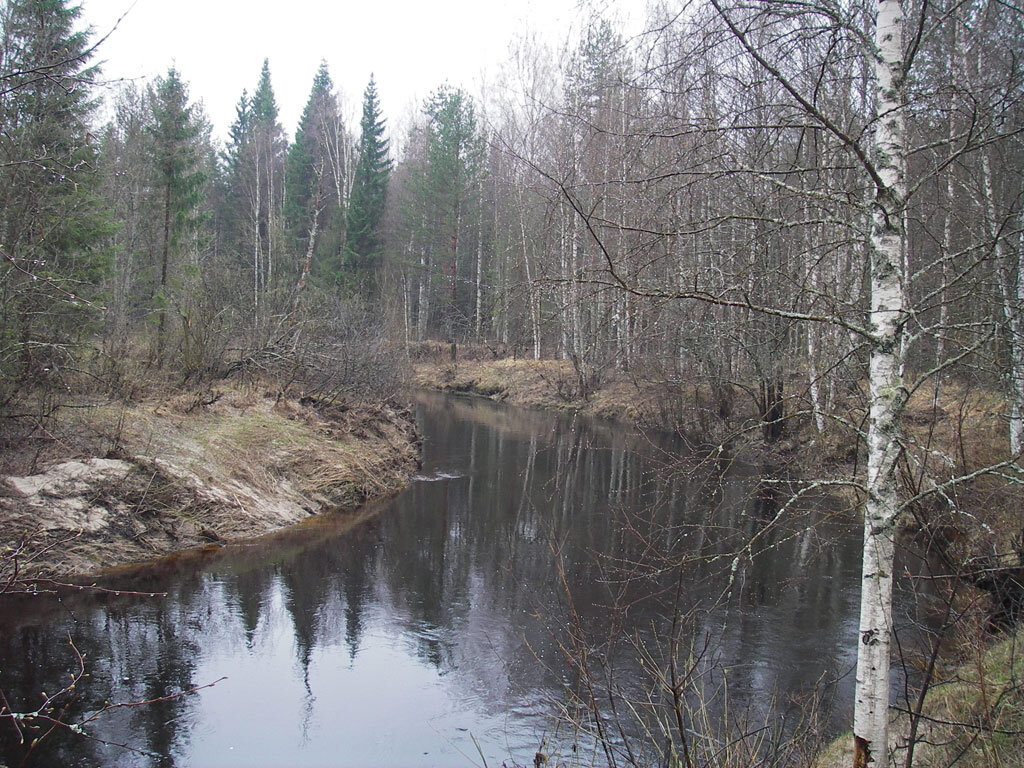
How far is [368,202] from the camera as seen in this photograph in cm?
3725

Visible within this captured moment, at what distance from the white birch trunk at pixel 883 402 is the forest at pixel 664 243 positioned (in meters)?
0.01

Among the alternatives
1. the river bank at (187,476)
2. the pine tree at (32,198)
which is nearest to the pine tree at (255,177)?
the river bank at (187,476)

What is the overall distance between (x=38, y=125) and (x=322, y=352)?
26.8 ft

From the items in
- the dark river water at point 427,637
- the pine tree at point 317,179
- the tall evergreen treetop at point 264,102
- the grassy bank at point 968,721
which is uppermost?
the tall evergreen treetop at point 264,102

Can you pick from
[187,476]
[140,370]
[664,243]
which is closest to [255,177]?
[140,370]

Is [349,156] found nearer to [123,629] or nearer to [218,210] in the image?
[218,210]

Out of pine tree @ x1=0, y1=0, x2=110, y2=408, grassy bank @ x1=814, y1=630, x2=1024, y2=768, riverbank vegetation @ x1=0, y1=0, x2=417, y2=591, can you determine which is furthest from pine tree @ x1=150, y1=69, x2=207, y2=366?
grassy bank @ x1=814, y1=630, x2=1024, y2=768

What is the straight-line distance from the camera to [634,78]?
4.04 m

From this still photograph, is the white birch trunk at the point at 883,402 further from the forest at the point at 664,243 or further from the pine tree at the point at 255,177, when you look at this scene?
the pine tree at the point at 255,177

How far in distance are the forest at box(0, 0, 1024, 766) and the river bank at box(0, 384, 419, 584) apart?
788 millimetres

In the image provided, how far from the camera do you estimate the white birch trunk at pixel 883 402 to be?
3.59 metres

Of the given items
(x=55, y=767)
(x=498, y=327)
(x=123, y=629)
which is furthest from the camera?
(x=498, y=327)

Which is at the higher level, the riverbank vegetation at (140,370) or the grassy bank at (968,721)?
the riverbank vegetation at (140,370)

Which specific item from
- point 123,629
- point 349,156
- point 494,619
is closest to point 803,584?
point 494,619
